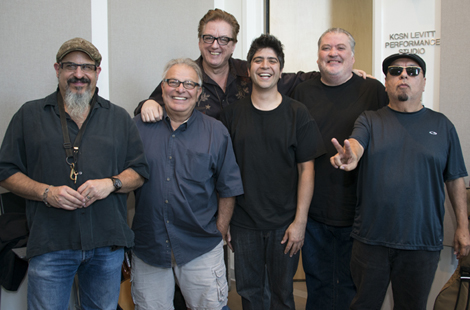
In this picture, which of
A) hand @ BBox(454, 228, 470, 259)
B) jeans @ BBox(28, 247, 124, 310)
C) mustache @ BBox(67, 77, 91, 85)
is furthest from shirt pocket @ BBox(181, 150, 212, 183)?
hand @ BBox(454, 228, 470, 259)

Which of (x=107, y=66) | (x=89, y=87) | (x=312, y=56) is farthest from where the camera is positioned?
(x=312, y=56)

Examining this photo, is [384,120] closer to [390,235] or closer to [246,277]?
[390,235]

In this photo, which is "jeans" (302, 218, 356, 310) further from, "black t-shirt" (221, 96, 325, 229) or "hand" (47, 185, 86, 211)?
→ "hand" (47, 185, 86, 211)

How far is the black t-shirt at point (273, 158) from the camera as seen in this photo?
200 cm

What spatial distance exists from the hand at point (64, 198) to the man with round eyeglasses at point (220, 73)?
920 millimetres

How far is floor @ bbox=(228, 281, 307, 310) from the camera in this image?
3.08 metres

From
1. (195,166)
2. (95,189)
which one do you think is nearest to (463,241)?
(195,166)

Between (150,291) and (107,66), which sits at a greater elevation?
(107,66)

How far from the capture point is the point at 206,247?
6.38 feet

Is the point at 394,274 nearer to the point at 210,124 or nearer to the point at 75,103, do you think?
the point at 210,124

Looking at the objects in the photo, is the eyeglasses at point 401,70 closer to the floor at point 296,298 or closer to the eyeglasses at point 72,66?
the eyeglasses at point 72,66

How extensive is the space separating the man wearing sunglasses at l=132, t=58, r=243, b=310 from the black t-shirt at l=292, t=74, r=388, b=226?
52cm

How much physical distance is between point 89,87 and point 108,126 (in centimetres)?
20

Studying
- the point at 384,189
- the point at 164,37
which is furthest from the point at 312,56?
the point at 384,189
